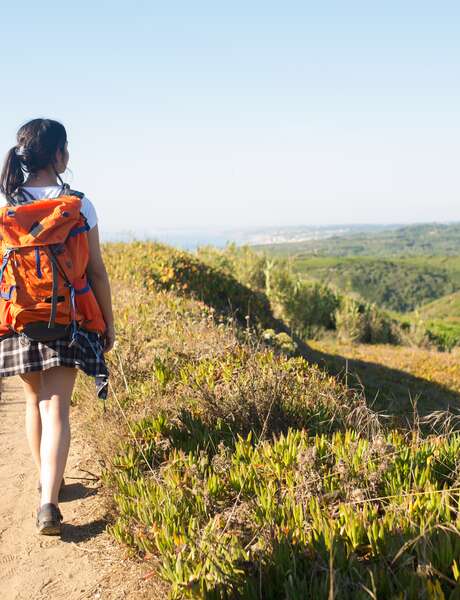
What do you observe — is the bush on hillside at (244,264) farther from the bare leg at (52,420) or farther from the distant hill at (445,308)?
the distant hill at (445,308)

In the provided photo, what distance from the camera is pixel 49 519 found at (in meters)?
3.30

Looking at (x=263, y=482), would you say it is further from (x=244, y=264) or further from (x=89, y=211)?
(x=244, y=264)

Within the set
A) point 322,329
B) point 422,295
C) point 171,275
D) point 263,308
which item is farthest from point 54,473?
point 422,295

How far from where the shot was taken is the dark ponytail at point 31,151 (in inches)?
132

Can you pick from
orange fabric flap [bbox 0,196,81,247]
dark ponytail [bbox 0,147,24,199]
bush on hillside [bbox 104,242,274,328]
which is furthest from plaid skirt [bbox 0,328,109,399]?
bush on hillside [bbox 104,242,274,328]

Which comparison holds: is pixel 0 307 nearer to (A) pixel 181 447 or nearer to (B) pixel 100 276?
(B) pixel 100 276

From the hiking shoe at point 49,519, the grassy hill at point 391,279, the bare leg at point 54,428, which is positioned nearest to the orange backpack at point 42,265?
the bare leg at point 54,428

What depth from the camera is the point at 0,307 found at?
3.30 m

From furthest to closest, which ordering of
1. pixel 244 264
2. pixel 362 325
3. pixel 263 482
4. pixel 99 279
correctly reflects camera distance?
pixel 362 325
pixel 244 264
pixel 99 279
pixel 263 482

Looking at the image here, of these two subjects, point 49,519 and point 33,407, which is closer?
point 49,519

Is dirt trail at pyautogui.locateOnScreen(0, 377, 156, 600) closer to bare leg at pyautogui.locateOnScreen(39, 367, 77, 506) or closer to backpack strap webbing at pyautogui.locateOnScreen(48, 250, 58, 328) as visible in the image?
bare leg at pyautogui.locateOnScreen(39, 367, 77, 506)

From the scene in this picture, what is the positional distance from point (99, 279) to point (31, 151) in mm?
804

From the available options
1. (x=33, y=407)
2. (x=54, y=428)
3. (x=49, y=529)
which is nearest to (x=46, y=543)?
(x=49, y=529)

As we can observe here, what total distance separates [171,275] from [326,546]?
8.50m
